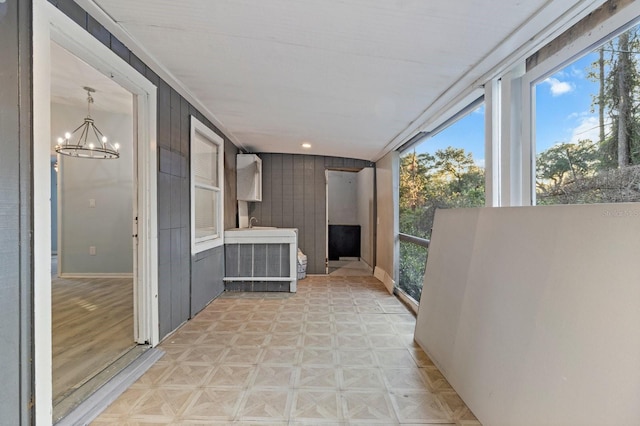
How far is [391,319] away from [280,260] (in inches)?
66.0

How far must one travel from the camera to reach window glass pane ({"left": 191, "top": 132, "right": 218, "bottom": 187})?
317 centimetres

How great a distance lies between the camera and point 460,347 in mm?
1780

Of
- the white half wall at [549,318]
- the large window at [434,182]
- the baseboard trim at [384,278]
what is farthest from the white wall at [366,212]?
the white half wall at [549,318]

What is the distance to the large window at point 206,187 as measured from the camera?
2.99 meters

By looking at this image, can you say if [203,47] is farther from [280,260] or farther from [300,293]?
[300,293]

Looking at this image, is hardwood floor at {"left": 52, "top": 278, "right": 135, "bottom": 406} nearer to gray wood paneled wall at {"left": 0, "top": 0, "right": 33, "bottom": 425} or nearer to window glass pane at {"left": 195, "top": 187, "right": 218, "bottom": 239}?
gray wood paneled wall at {"left": 0, "top": 0, "right": 33, "bottom": 425}

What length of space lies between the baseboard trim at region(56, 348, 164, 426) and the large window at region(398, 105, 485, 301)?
265 cm

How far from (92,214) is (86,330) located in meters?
2.79

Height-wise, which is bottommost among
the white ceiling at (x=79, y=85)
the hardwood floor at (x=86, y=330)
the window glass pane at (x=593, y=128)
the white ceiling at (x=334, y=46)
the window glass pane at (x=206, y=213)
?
the hardwood floor at (x=86, y=330)

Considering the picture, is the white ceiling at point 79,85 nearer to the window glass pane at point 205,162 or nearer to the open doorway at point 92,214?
the open doorway at point 92,214

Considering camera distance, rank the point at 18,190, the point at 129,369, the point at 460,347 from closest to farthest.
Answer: the point at 18,190 → the point at 460,347 → the point at 129,369

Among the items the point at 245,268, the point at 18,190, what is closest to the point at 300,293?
the point at 245,268

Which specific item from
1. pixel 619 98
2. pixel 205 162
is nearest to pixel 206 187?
pixel 205 162

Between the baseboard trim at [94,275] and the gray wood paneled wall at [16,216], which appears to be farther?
the baseboard trim at [94,275]
